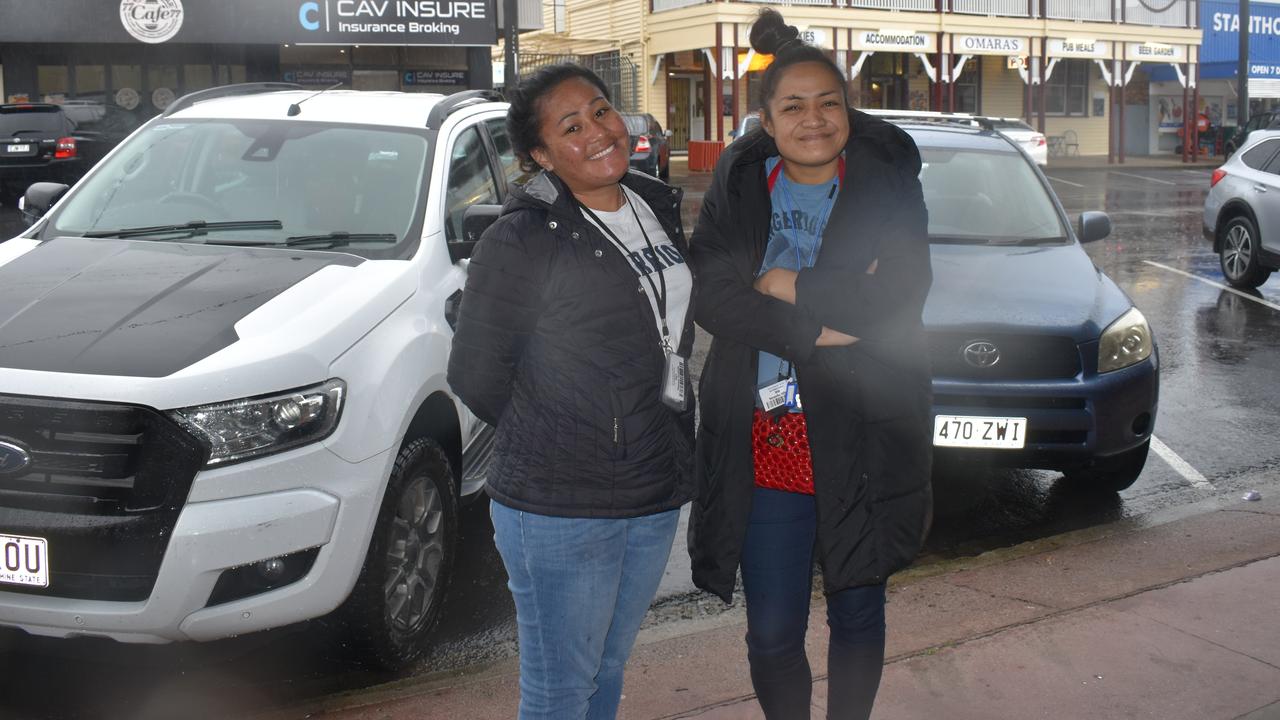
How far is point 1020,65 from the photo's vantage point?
118 feet

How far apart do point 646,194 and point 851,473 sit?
793 millimetres

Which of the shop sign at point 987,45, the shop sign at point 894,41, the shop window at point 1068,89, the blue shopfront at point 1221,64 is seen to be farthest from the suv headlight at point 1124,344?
the blue shopfront at point 1221,64

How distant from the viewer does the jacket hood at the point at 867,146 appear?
3.00 m

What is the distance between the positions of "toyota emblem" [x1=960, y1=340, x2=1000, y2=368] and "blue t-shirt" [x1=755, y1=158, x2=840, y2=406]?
2.76m

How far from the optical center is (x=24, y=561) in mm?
3463

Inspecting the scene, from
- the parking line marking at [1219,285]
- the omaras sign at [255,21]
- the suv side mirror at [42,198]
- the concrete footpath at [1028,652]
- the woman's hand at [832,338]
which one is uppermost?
the omaras sign at [255,21]

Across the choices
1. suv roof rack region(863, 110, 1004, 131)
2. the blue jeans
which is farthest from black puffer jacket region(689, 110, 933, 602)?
suv roof rack region(863, 110, 1004, 131)

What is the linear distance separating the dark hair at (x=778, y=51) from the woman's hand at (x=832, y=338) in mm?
563

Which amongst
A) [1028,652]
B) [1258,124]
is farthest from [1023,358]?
[1258,124]

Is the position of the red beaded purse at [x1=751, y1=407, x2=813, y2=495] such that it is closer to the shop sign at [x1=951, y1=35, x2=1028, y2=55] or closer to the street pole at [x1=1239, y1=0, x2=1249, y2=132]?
the street pole at [x1=1239, y1=0, x2=1249, y2=132]

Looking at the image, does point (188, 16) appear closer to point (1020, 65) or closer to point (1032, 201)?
point (1032, 201)

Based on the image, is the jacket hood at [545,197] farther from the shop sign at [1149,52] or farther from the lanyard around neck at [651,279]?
the shop sign at [1149,52]

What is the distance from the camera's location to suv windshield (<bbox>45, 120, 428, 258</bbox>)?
15.6 feet

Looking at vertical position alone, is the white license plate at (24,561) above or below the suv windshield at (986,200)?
below
